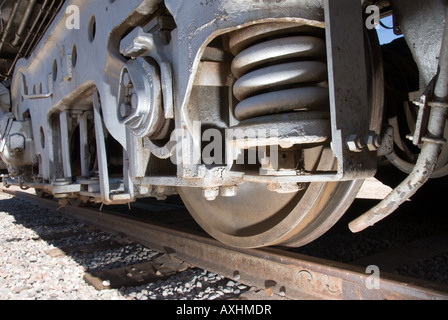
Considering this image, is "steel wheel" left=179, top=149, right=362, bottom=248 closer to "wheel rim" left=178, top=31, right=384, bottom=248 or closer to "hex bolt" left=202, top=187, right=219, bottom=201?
"wheel rim" left=178, top=31, right=384, bottom=248

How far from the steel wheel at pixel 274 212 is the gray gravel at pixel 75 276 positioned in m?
0.29

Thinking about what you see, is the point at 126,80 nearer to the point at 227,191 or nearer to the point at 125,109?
the point at 125,109

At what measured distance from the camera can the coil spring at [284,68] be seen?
1196mm

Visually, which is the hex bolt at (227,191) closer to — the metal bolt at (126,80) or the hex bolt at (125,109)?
the hex bolt at (125,109)

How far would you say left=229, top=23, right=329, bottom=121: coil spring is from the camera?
1196mm

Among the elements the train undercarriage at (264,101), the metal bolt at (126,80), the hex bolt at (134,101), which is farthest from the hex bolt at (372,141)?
the metal bolt at (126,80)

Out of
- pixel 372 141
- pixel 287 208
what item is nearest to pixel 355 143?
pixel 372 141

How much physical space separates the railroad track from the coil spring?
2.70ft

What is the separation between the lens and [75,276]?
7.45 feet

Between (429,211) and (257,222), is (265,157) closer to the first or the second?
(257,222)

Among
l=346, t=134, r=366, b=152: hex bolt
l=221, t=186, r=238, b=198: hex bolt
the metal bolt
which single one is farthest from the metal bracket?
the metal bolt
